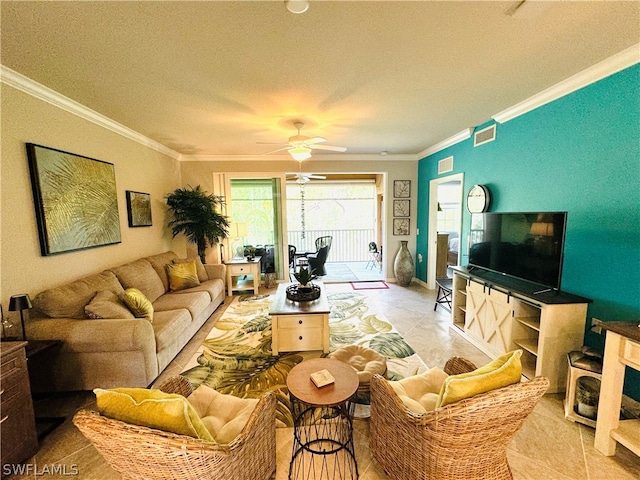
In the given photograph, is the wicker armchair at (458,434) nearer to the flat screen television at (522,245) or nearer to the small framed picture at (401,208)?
the flat screen television at (522,245)

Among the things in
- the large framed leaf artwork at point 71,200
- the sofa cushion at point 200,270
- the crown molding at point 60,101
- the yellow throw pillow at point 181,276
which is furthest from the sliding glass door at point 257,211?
the large framed leaf artwork at point 71,200

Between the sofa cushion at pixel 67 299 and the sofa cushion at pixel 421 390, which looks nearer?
the sofa cushion at pixel 421 390

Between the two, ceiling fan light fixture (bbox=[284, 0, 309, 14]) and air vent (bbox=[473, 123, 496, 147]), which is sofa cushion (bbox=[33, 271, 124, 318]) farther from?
air vent (bbox=[473, 123, 496, 147])

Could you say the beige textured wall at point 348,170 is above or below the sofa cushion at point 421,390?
above

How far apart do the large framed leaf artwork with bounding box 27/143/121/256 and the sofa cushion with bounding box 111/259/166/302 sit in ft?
1.24

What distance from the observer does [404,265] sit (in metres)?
5.39

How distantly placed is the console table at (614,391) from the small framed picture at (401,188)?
13.8ft

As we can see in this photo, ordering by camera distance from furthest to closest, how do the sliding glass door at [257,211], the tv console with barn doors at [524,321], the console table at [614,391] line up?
the sliding glass door at [257,211], the tv console with barn doors at [524,321], the console table at [614,391]

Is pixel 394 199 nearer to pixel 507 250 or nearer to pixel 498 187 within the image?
pixel 498 187

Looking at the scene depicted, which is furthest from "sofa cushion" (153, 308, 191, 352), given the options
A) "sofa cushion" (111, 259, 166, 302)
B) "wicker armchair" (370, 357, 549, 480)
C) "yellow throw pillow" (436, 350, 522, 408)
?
"yellow throw pillow" (436, 350, 522, 408)

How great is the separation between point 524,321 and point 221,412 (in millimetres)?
2683

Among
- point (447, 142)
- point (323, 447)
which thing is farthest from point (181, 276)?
point (447, 142)

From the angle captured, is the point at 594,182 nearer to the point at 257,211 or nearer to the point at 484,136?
the point at 484,136

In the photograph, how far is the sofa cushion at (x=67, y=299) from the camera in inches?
87.4
